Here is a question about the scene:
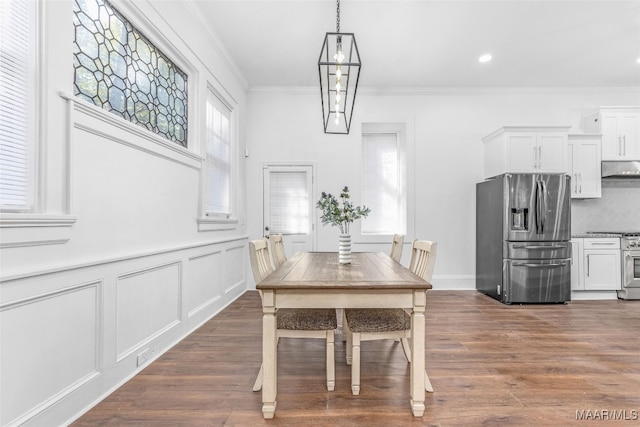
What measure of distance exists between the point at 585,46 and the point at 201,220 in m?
4.81

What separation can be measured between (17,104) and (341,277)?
72.3 inches

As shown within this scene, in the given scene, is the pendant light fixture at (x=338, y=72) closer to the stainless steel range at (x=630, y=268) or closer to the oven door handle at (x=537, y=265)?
the oven door handle at (x=537, y=265)

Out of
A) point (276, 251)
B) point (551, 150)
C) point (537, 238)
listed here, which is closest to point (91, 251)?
point (276, 251)

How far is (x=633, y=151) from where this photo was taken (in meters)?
4.64

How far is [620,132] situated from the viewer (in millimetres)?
4668

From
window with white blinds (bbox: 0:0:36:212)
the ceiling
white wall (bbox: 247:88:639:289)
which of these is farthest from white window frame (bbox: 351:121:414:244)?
window with white blinds (bbox: 0:0:36:212)

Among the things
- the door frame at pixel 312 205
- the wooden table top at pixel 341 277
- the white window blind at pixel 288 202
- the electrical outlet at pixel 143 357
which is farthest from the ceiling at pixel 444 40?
the electrical outlet at pixel 143 357

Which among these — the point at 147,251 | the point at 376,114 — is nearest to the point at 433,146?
the point at 376,114

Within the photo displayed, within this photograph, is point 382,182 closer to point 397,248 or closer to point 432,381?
point 397,248

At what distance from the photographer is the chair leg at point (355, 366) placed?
1994 millimetres

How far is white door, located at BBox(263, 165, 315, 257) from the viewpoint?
199 inches

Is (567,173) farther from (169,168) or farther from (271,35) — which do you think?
(169,168)

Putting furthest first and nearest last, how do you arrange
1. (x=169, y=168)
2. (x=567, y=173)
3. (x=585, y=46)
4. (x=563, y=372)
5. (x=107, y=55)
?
1. (x=567, y=173)
2. (x=585, y=46)
3. (x=169, y=168)
4. (x=563, y=372)
5. (x=107, y=55)

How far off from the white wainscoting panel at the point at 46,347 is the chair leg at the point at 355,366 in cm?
152
